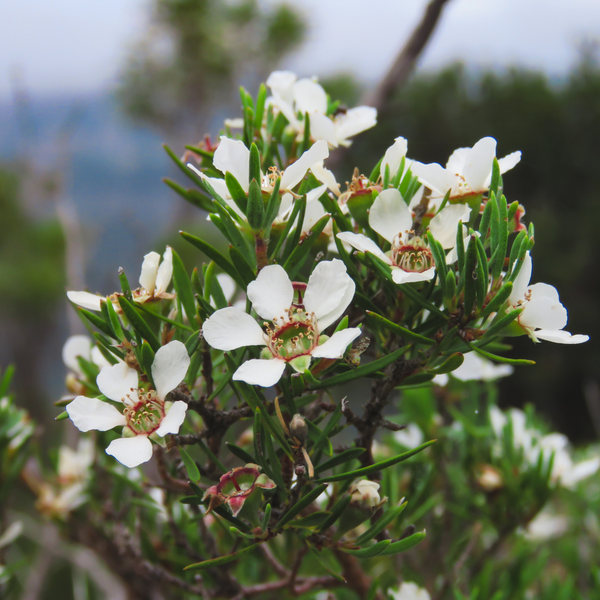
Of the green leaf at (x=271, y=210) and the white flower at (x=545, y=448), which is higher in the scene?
the green leaf at (x=271, y=210)

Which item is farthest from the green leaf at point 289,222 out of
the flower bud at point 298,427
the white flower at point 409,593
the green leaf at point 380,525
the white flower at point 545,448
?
the white flower at point 545,448

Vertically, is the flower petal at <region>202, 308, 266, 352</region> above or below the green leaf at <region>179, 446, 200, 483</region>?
above

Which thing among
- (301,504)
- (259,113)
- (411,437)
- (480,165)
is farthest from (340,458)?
(411,437)

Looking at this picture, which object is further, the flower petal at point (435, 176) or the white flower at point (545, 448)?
the white flower at point (545, 448)

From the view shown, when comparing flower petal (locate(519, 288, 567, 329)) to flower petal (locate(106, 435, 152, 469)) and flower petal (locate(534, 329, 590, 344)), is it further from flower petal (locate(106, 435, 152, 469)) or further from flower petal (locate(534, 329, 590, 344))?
flower petal (locate(106, 435, 152, 469))

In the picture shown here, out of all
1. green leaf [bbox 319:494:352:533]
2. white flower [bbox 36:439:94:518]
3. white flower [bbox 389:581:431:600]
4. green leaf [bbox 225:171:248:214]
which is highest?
green leaf [bbox 225:171:248:214]

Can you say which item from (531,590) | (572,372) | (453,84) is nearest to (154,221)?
(453,84)

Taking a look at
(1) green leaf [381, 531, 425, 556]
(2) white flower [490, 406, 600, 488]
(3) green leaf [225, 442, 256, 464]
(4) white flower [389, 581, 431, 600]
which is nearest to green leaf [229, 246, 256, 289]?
(3) green leaf [225, 442, 256, 464]

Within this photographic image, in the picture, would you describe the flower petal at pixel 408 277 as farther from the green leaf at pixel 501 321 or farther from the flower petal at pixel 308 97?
the flower petal at pixel 308 97
